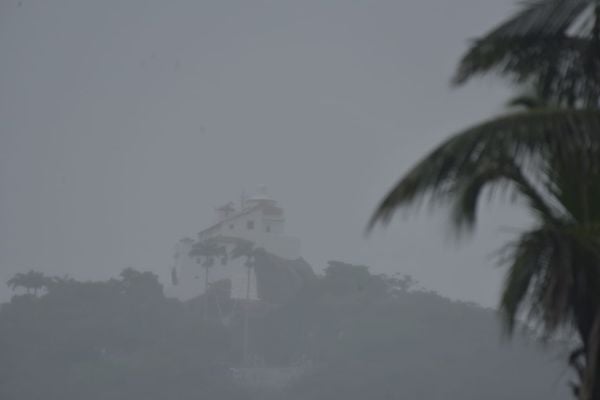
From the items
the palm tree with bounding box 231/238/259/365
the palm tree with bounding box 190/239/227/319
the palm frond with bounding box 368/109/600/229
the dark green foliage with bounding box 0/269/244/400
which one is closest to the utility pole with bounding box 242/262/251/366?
the palm tree with bounding box 231/238/259/365

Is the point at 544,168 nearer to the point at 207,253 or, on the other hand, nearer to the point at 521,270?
the point at 521,270

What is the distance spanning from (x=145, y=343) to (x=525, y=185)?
116 metres

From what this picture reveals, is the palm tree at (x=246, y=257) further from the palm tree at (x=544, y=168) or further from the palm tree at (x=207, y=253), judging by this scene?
the palm tree at (x=544, y=168)

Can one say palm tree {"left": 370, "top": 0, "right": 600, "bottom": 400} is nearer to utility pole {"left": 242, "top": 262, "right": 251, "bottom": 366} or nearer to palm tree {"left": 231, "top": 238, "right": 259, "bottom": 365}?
palm tree {"left": 231, "top": 238, "right": 259, "bottom": 365}

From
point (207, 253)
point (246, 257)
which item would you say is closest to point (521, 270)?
point (246, 257)

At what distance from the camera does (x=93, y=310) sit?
412 feet

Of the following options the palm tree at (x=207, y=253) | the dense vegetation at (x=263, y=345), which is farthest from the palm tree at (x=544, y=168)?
the palm tree at (x=207, y=253)

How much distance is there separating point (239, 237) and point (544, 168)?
12248 centimetres

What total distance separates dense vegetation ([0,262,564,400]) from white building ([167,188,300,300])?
9.79 ft

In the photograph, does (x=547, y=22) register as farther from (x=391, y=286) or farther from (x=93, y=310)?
(x=391, y=286)

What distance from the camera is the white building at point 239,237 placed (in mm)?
128500

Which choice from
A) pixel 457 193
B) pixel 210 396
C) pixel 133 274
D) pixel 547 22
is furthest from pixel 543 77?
pixel 133 274

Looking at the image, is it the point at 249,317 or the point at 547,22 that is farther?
the point at 249,317

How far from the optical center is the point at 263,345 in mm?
126000
